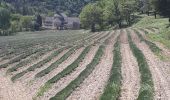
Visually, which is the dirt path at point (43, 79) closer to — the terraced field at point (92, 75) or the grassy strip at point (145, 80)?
the terraced field at point (92, 75)

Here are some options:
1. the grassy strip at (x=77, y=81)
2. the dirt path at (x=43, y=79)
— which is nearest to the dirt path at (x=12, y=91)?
A: the dirt path at (x=43, y=79)

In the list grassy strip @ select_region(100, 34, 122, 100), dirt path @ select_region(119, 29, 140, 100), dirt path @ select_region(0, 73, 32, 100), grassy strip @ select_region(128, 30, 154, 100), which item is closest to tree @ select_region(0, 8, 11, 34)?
dirt path @ select_region(119, 29, 140, 100)

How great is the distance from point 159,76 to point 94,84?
4884 mm

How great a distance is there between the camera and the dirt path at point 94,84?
27.2 meters

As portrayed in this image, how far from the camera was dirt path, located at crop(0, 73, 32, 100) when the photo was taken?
29712mm

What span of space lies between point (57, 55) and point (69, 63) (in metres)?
7.69

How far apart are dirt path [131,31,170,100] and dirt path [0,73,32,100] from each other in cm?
902

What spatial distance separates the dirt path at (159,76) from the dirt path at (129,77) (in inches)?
49.1

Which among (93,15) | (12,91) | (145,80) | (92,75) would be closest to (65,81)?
(92,75)

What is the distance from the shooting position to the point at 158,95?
2559 cm

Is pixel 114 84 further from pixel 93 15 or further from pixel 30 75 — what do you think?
pixel 93 15

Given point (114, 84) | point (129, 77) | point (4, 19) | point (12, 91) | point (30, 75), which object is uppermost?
point (4, 19)

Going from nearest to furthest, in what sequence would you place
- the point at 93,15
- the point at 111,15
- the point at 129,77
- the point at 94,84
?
1. the point at 94,84
2. the point at 129,77
3. the point at 111,15
4. the point at 93,15

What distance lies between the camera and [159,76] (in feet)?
101
